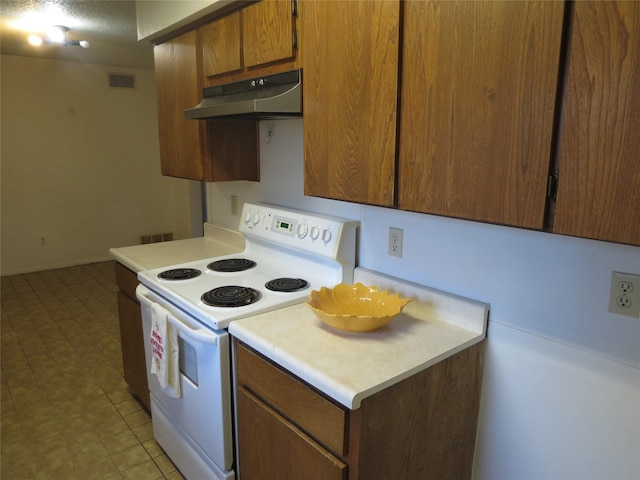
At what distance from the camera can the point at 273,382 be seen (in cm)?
138

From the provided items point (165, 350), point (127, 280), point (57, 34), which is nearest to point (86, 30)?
point (57, 34)

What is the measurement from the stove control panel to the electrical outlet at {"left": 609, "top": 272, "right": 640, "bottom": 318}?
3.12ft

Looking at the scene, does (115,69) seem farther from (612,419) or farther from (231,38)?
(612,419)

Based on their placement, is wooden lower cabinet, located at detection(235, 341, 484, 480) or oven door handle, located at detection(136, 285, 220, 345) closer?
wooden lower cabinet, located at detection(235, 341, 484, 480)

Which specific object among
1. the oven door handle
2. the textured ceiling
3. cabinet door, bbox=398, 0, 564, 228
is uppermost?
the textured ceiling

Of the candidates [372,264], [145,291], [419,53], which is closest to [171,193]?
[145,291]

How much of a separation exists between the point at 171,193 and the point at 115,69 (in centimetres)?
163

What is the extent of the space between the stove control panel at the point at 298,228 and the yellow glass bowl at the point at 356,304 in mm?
204

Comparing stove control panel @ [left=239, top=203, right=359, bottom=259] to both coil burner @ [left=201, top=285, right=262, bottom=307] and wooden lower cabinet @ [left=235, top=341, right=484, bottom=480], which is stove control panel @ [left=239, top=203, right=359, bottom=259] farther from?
wooden lower cabinet @ [left=235, top=341, right=484, bottom=480]

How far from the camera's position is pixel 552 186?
3.16ft

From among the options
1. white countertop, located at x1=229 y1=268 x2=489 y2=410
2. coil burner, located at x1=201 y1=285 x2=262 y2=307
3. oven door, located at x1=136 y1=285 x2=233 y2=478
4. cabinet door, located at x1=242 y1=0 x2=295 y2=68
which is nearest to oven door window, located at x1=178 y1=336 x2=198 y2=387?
oven door, located at x1=136 y1=285 x2=233 y2=478

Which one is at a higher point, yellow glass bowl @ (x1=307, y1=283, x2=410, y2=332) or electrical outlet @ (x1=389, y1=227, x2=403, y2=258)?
electrical outlet @ (x1=389, y1=227, x2=403, y2=258)

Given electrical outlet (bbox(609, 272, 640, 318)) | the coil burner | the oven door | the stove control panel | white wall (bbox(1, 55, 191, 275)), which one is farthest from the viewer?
white wall (bbox(1, 55, 191, 275))

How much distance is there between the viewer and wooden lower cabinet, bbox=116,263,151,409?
234 centimetres
